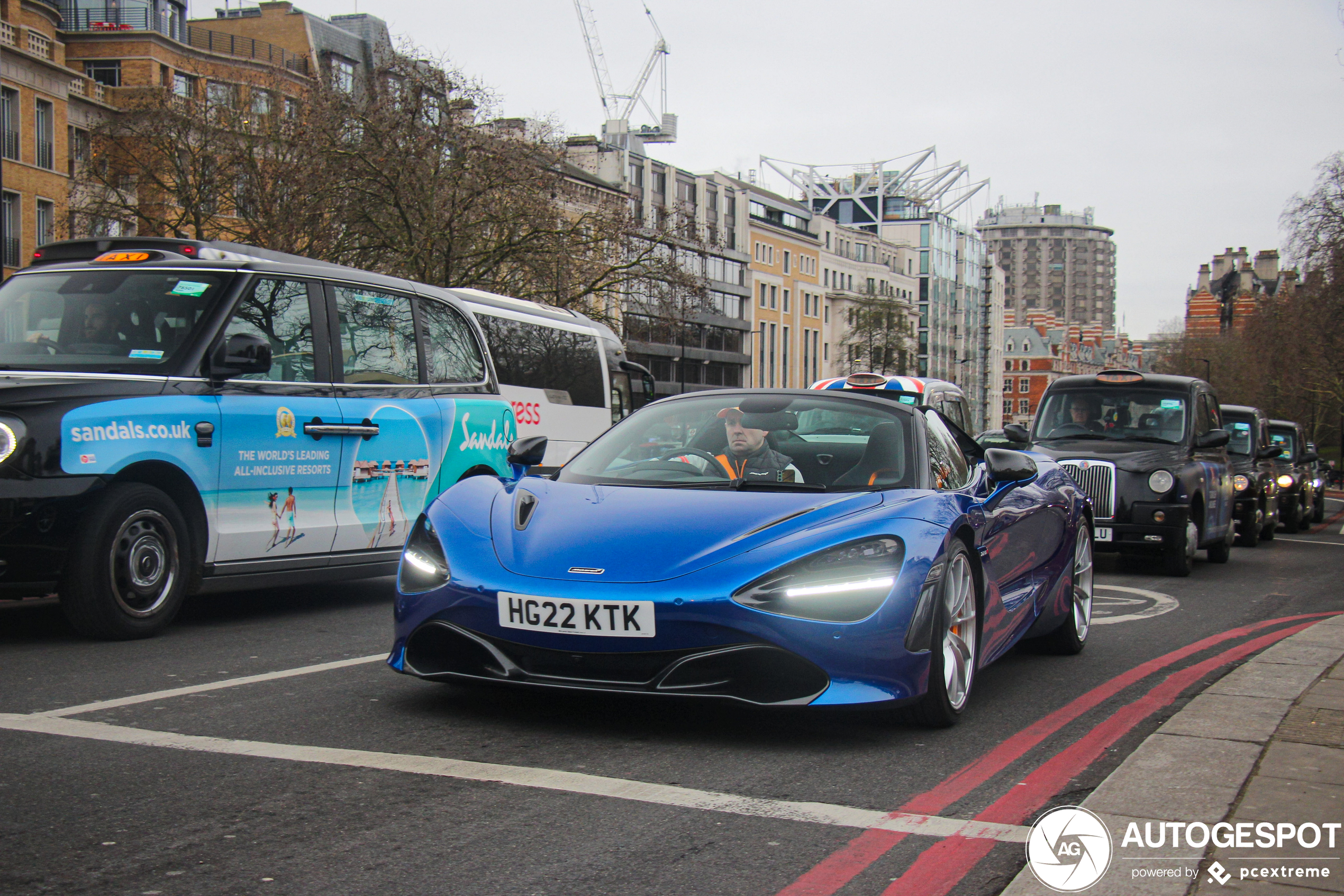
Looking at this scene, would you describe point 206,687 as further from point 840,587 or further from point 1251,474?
point 1251,474

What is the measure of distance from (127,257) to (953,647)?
5.37 meters

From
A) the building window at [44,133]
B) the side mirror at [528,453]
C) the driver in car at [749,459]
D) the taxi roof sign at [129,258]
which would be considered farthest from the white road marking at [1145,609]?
the building window at [44,133]

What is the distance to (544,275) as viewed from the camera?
34812 mm

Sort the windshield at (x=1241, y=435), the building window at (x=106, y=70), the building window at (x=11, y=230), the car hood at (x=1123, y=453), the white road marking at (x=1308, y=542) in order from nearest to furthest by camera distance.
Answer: the car hood at (x=1123, y=453) < the windshield at (x=1241, y=435) < the white road marking at (x=1308, y=542) < the building window at (x=11, y=230) < the building window at (x=106, y=70)

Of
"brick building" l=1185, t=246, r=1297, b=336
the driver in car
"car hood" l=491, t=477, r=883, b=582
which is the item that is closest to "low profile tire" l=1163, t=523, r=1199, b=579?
the driver in car

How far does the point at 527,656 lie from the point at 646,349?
82794mm

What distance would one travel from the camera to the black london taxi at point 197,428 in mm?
6676

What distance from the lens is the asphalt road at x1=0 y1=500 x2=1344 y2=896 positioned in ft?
11.0

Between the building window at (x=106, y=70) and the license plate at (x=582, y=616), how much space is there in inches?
2201

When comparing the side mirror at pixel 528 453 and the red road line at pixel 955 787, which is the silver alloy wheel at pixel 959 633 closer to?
the red road line at pixel 955 787

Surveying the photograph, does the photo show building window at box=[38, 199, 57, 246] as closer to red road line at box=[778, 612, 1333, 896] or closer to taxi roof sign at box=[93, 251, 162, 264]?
taxi roof sign at box=[93, 251, 162, 264]

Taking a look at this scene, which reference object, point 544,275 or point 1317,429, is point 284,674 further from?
point 1317,429

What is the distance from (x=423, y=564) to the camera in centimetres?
512

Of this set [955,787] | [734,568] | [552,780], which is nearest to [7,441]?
[552,780]
